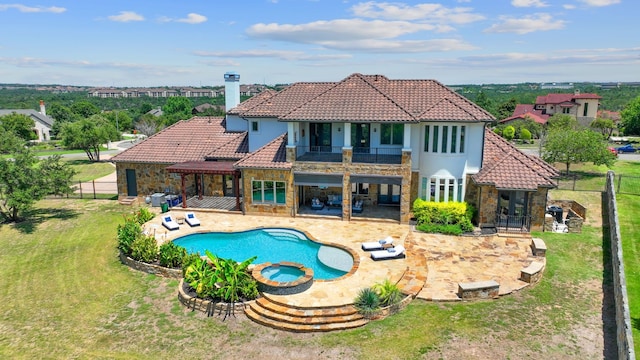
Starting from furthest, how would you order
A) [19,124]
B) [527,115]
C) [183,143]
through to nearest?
[19,124]
[527,115]
[183,143]

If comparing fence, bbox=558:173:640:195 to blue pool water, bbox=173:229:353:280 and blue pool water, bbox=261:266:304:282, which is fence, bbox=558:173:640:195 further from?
blue pool water, bbox=261:266:304:282

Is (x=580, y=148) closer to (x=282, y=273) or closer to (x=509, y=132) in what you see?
(x=282, y=273)

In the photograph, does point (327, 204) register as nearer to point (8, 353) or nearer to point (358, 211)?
point (358, 211)

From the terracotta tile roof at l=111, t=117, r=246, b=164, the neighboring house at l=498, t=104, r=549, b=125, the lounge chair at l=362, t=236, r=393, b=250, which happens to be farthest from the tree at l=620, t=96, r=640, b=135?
the terracotta tile roof at l=111, t=117, r=246, b=164

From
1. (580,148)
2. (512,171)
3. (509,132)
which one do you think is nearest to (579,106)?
(509,132)

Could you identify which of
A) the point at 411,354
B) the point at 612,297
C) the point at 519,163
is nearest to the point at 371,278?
the point at 411,354

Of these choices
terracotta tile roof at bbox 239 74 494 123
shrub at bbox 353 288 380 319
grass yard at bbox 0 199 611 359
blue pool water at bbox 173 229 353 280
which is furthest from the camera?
terracotta tile roof at bbox 239 74 494 123
